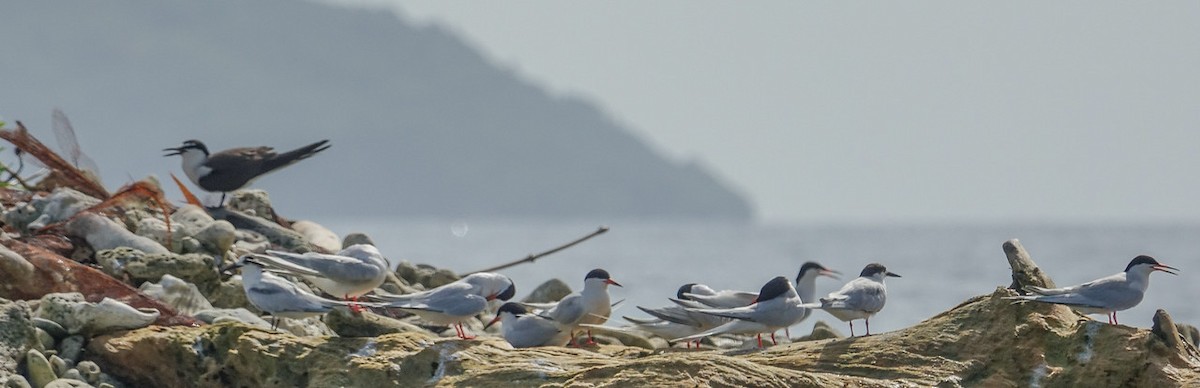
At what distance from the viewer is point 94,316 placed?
9117 mm

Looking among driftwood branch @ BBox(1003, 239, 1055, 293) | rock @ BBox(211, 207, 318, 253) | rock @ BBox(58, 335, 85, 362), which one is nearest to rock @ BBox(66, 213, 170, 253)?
rock @ BBox(211, 207, 318, 253)

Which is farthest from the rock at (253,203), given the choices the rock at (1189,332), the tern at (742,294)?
the rock at (1189,332)

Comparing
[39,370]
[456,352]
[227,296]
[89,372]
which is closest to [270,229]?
[227,296]

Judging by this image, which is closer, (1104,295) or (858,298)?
(1104,295)

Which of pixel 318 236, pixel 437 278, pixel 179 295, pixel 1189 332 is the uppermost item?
pixel 318 236

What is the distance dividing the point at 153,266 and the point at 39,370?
7.30 feet

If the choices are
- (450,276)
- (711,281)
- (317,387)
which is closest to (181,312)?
(317,387)

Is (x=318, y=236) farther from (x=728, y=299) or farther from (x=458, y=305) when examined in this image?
(x=458, y=305)

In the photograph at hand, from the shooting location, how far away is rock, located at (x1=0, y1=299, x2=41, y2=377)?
28.4ft

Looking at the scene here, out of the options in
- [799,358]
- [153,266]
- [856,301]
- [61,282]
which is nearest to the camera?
[799,358]

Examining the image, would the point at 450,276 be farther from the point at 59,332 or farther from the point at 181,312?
the point at 59,332

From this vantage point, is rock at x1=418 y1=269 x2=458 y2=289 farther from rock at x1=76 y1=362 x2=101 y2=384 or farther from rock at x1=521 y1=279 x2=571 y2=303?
rock at x1=76 y1=362 x2=101 y2=384

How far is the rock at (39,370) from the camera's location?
340 inches

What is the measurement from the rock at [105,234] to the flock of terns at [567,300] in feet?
3.26
